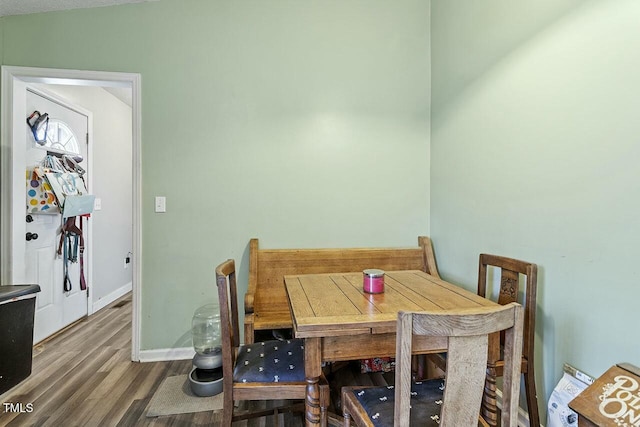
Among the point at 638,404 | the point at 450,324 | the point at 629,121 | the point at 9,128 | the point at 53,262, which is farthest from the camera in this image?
the point at 53,262

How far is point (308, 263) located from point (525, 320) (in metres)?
1.40

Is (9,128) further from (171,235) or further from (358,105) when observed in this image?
(358,105)

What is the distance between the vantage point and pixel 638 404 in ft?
A: 3.07

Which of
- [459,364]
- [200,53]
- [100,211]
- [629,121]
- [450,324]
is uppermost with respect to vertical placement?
[200,53]

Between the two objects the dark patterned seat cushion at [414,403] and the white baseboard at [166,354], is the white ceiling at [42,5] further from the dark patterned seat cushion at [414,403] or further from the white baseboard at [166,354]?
the dark patterned seat cushion at [414,403]

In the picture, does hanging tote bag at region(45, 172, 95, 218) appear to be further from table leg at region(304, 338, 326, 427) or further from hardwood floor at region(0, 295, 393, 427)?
table leg at region(304, 338, 326, 427)

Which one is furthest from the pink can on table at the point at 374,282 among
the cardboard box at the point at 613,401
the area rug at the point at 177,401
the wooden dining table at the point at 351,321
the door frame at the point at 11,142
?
the door frame at the point at 11,142

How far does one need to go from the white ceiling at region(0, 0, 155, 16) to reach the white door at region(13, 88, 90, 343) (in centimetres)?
57

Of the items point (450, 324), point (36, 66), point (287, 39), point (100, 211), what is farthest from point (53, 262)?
point (450, 324)

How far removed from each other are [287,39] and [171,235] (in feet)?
5.86

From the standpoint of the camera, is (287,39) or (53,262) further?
(53,262)

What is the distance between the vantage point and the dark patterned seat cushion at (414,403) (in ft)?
3.47

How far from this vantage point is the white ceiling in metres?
2.14

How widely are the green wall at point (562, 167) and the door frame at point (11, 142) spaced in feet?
7.80
